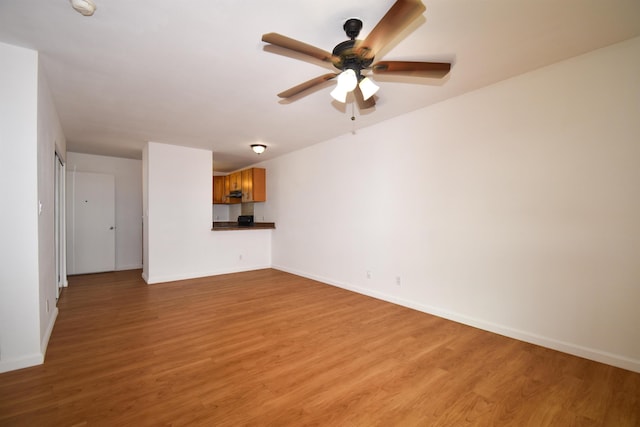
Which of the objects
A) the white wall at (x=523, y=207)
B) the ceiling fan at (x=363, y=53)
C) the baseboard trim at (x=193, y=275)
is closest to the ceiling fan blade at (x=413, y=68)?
the ceiling fan at (x=363, y=53)

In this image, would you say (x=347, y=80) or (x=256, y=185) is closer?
(x=347, y=80)

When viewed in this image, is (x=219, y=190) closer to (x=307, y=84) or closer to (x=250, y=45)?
(x=250, y=45)

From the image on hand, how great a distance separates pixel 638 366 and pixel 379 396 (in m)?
2.09

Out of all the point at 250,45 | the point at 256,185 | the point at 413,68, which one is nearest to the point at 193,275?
the point at 256,185

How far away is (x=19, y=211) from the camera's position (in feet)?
7.11

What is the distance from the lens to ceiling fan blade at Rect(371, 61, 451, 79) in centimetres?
183

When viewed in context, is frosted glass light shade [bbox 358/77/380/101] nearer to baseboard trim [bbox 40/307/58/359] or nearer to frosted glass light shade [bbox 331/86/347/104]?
frosted glass light shade [bbox 331/86/347/104]

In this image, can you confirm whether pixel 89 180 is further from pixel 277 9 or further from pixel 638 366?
pixel 638 366

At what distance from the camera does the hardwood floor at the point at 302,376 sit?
1.70 meters

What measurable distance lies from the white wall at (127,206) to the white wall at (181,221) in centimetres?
137

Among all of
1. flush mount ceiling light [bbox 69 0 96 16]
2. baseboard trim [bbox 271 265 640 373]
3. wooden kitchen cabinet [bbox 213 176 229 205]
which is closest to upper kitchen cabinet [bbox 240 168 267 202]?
wooden kitchen cabinet [bbox 213 176 229 205]

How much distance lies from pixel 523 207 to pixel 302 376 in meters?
2.58

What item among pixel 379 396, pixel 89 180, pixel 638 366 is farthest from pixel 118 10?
pixel 89 180

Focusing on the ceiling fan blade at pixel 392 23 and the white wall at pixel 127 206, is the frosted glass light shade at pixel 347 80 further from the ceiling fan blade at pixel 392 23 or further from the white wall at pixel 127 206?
the white wall at pixel 127 206
